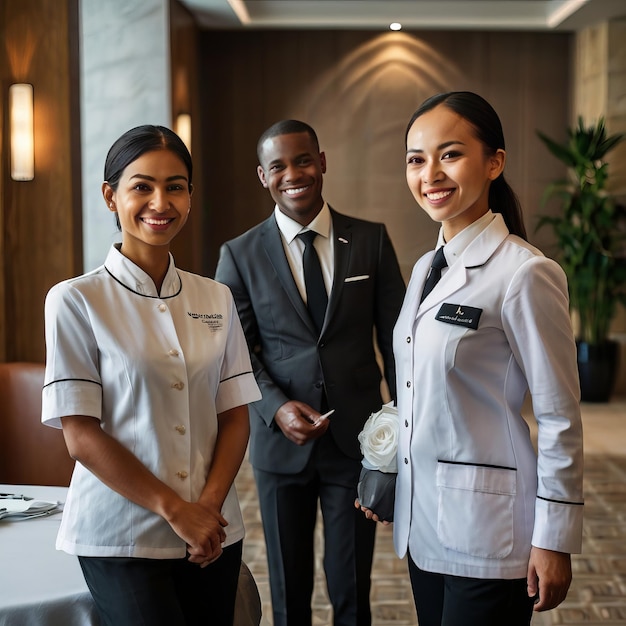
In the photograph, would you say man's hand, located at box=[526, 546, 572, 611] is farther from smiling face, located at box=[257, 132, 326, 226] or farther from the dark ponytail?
smiling face, located at box=[257, 132, 326, 226]

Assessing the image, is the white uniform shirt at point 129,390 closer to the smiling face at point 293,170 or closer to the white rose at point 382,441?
the white rose at point 382,441

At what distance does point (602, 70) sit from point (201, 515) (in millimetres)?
7944

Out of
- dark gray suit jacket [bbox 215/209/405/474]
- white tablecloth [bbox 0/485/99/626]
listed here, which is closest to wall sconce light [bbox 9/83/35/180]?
dark gray suit jacket [bbox 215/209/405/474]

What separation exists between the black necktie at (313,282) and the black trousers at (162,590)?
100cm

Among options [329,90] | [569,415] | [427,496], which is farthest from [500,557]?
[329,90]

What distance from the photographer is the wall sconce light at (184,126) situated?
7.31 metres

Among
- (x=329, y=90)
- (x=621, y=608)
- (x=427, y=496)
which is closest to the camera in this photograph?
(x=427, y=496)

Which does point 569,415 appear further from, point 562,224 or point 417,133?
point 562,224

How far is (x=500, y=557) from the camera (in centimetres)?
160

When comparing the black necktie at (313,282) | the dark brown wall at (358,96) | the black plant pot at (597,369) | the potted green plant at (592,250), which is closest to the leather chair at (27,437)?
the black necktie at (313,282)

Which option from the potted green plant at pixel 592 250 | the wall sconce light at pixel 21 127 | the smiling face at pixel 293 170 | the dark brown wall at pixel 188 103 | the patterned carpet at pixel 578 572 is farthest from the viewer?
the potted green plant at pixel 592 250

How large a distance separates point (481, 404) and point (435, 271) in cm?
34

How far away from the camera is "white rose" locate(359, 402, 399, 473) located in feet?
5.97

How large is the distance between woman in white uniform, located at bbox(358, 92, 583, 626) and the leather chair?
1.47 m
